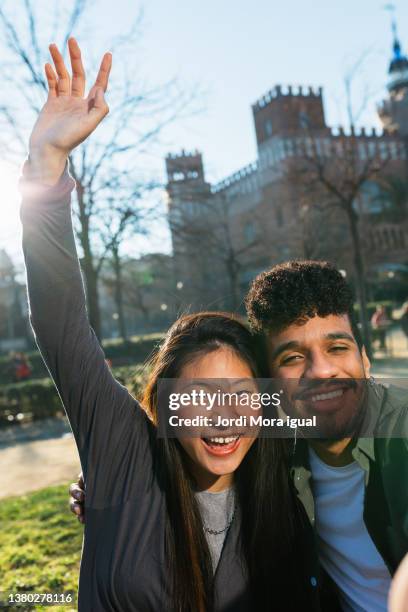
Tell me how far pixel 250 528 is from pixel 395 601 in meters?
1.00

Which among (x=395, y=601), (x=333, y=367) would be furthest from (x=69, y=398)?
(x=395, y=601)

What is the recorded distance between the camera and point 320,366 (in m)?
1.57

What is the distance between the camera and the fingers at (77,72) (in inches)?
63.9

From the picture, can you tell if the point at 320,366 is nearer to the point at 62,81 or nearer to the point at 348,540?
the point at 348,540

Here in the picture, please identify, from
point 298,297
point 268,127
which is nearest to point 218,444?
point 298,297

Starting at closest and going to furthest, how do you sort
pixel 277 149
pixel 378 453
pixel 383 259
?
1. pixel 378 453
2. pixel 383 259
3. pixel 277 149

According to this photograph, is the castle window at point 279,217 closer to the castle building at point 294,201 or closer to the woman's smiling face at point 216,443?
the castle building at point 294,201

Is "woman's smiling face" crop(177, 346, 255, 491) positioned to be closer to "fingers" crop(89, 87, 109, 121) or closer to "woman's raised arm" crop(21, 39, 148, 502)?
"woman's raised arm" crop(21, 39, 148, 502)

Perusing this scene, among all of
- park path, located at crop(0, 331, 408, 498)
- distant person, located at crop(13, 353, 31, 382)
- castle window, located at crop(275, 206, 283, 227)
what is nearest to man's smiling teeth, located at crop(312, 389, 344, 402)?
park path, located at crop(0, 331, 408, 498)

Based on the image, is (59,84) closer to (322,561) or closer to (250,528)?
(250,528)

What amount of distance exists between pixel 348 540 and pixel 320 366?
47 cm

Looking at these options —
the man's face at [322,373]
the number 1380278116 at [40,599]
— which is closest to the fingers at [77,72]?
the man's face at [322,373]

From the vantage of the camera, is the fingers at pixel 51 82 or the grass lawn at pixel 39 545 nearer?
the fingers at pixel 51 82

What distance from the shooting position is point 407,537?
135cm
